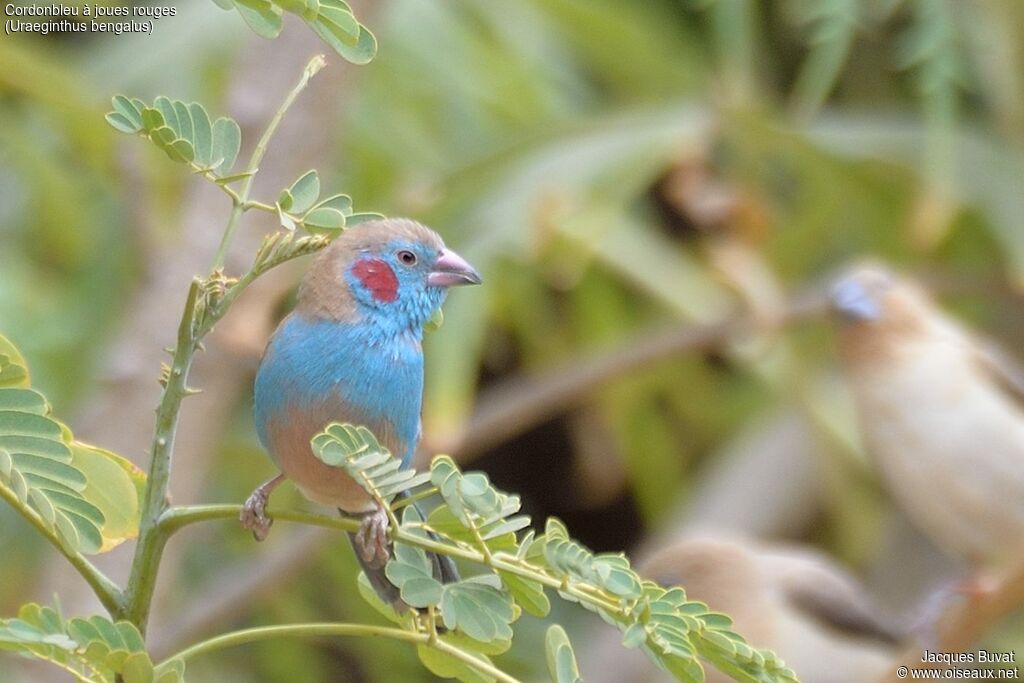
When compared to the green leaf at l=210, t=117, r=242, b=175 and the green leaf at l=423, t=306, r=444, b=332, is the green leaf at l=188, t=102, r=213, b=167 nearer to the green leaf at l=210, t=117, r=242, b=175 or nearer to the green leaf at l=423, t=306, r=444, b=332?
the green leaf at l=210, t=117, r=242, b=175

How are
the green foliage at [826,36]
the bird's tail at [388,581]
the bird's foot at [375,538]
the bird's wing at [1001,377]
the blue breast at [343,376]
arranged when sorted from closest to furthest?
the bird's foot at [375,538]
the bird's tail at [388,581]
the blue breast at [343,376]
the green foliage at [826,36]
the bird's wing at [1001,377]

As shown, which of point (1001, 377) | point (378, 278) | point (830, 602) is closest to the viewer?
point (378, 278)

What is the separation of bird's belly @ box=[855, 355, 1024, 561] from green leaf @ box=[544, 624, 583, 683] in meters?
2.34

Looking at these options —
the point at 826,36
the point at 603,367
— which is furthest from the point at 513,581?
the point at 603,367

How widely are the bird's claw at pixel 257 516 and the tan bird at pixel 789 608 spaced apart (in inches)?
98.2

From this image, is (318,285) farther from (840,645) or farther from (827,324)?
(827,324)

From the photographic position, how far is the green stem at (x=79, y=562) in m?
1.04

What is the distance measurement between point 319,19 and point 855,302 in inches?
105

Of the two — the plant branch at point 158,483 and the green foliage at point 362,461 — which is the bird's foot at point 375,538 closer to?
the green foliage at point 362,461

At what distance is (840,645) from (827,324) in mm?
1147

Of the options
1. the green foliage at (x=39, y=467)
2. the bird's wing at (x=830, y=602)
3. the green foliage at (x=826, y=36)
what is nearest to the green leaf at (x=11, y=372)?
the green foliage at (x=39, y=467)

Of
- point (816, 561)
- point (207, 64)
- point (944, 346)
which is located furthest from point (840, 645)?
point (207, 64)

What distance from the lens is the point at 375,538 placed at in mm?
1253

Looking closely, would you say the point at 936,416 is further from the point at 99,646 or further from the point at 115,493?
the point at 99,646
